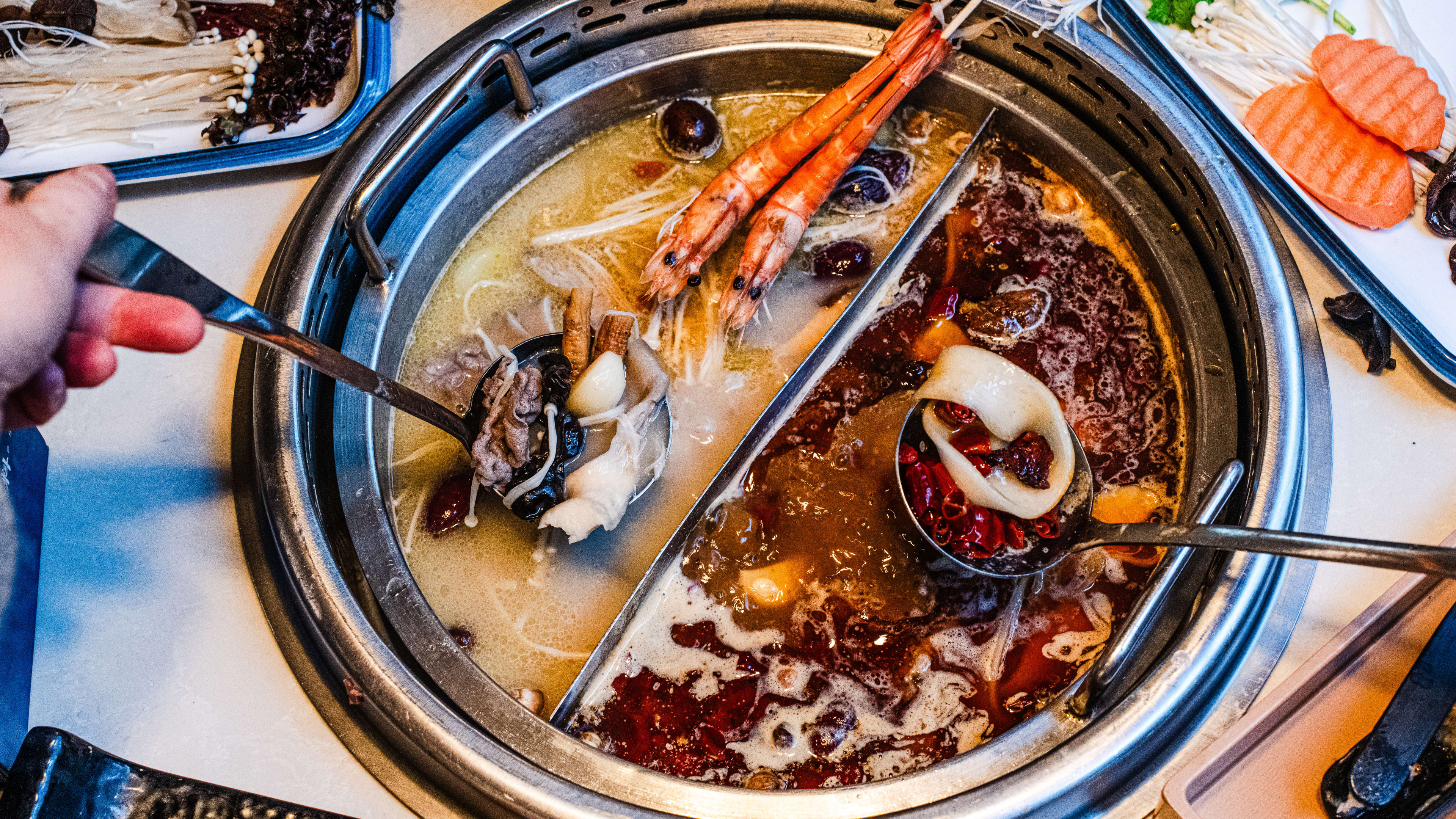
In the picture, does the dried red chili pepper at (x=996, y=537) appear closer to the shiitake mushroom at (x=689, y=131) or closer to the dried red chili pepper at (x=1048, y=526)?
the dried red chili pepper at (x=1048, y=526)

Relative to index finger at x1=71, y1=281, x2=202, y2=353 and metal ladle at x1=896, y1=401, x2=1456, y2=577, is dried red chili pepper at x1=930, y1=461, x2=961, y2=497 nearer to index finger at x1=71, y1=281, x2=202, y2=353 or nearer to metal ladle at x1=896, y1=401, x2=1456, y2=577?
metal ladle at x1=896, y1=401, x2=1456, y2=577

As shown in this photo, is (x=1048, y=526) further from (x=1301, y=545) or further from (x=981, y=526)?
(x=1301, y=545)

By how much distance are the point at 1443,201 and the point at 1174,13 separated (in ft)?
3.08

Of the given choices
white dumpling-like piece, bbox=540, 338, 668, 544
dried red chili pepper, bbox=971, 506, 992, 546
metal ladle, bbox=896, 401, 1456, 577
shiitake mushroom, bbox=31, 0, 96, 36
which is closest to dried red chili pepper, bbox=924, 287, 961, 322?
metal ladle, bbox=896, 401, 1456, 577

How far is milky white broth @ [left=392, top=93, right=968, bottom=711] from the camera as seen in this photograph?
86.3 inches

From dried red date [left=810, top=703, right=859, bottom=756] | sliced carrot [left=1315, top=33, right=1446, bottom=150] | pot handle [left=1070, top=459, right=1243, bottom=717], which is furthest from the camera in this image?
sliced carrot [left=1315, top=33, right=1446, bottom=150]

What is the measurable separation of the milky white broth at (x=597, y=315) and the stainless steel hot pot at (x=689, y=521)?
3.5 inches

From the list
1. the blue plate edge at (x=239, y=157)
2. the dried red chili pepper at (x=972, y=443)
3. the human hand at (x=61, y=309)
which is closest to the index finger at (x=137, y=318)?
the human hand at (x=61, y=309)

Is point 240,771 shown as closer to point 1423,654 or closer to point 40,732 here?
point 40,732

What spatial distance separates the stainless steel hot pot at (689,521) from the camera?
175 cm

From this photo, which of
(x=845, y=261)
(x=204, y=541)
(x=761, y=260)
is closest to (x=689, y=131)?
(x=761, y=260)

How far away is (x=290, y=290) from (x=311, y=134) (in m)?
0.57

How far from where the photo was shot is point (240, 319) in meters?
1.49

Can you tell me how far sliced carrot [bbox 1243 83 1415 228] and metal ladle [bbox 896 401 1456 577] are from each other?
3.07 feet
